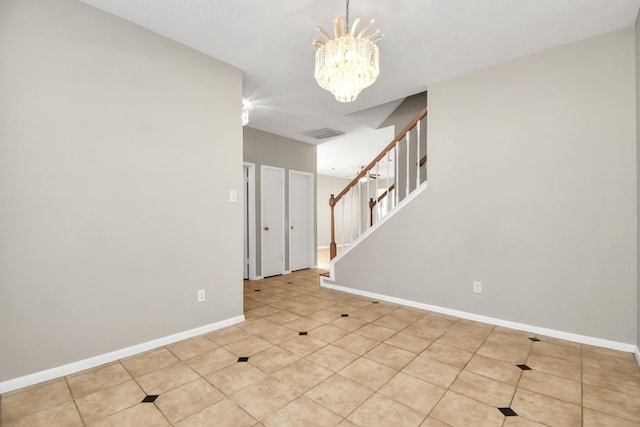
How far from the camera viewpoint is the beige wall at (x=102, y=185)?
→ 1.98 m

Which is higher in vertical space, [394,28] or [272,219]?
[394,28]

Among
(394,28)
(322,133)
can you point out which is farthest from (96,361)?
(322,133)

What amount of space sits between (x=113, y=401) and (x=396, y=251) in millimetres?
3173

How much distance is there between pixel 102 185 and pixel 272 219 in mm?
3467

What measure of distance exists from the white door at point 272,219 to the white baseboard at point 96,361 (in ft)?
8.42

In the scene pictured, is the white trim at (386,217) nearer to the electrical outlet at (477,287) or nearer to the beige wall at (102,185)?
the electrical outlet at (477,287)

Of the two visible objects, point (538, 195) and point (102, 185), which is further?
point (538, 195)

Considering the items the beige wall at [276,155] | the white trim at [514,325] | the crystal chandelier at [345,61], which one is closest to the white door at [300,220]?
the beige wall at [276,155]

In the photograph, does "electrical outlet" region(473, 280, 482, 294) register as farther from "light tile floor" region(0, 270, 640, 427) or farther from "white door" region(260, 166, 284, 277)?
"white door" region(260, 166, 284, 277)

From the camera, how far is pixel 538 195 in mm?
2861

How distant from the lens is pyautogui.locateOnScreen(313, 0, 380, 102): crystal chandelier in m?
→ 1.90

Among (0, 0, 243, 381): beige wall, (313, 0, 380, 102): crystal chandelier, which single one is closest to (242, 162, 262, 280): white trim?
(0, 0, 243, 381): beige wall

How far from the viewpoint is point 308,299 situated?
13.4 feet

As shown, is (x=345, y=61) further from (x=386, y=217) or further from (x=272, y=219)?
(x=272, y=219)
